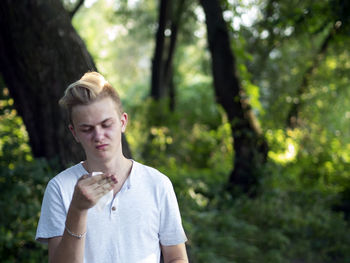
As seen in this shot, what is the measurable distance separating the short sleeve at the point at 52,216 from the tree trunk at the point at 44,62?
1807 millimetres

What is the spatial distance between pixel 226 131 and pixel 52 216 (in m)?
9.34

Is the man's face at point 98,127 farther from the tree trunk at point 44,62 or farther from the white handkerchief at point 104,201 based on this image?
the tree trunk at point 44,62

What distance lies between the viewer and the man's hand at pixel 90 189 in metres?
1.86

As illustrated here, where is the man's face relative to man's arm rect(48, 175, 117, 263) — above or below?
above

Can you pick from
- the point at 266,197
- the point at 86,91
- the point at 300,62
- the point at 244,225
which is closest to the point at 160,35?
the point at 300,62

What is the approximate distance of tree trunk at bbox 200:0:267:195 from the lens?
7562 millimetres

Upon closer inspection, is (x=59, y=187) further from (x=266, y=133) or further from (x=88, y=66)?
(x=266, y=133)

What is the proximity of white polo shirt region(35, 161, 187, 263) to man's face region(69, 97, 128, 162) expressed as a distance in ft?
0.52

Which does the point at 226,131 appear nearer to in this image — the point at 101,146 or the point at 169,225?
the point at 169,225

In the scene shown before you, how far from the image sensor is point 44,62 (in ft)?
14.0

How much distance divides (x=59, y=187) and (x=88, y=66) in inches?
83.0

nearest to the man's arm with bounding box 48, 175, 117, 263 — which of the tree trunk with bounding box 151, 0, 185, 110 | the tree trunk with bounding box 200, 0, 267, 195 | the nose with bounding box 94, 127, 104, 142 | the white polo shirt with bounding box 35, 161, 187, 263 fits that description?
the white polo shirt with bounding box 35, 161, 187, 263

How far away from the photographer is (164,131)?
40.5 feet

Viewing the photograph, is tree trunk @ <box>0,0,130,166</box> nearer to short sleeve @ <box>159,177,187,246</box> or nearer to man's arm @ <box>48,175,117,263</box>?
short sleeve @ <box>159,177,187,246</box>
